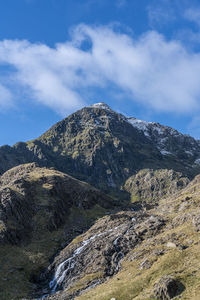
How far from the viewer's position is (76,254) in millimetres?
105750

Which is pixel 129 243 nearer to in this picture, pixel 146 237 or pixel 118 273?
pixel 146 237

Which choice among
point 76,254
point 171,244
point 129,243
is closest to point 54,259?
point 76,254

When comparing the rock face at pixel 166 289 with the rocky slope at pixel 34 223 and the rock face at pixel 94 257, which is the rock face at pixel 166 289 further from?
the rocky slope at pixel 34 223

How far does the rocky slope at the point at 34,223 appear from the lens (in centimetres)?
9894

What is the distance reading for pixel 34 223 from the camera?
144750 mm

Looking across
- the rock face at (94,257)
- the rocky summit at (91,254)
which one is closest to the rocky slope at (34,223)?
the rocky summit at (91,254)

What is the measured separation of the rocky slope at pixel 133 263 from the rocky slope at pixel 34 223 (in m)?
9.52

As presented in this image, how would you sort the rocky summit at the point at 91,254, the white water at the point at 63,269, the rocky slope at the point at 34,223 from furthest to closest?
the rocky slope at the point at 34,223 < the white water at the point at 63,269 < the rocky summit at the point at 91,254

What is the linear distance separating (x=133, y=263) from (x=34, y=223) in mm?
78239

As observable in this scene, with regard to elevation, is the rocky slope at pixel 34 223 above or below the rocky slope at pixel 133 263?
above

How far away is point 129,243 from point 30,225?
217 feet

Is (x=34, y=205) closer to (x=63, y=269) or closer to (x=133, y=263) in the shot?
(x=63, y=269)

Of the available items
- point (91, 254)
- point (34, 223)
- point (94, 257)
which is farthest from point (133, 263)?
point (34, 223)

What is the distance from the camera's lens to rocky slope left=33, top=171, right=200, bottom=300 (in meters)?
58.3
